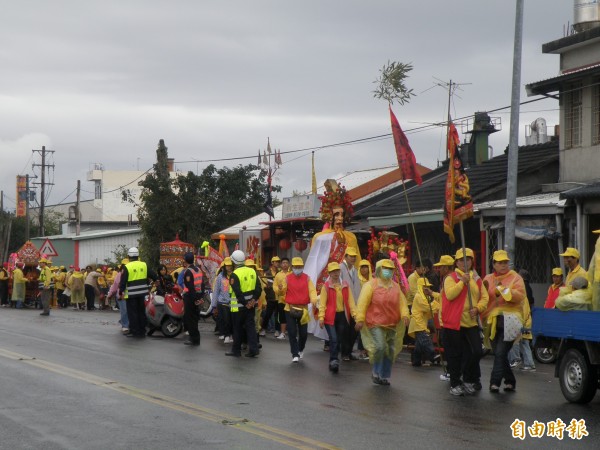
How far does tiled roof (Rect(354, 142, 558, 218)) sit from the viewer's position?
2686 cm

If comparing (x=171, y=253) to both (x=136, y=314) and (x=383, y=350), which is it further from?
(x=383, y=350)

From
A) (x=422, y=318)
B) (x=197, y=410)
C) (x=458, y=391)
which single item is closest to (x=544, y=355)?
(x=422, y=318)

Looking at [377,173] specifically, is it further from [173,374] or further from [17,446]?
[17,446]

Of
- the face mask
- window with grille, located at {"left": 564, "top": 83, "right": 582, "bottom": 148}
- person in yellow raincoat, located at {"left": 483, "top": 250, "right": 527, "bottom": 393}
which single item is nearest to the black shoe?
the face mask

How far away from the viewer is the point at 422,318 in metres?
17.2

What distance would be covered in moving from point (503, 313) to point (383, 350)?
5.84ft

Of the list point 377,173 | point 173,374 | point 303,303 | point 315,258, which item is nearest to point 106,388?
point 173,374

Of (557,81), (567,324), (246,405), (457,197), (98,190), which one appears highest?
(98,190)

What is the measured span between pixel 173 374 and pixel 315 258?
6991 mm

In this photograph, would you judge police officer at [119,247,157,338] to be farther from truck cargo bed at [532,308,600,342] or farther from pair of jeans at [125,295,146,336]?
truck cargo bed at [532,308,600,342]

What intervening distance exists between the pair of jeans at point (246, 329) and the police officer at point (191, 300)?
2.82 metres

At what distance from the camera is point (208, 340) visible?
22.7 metres

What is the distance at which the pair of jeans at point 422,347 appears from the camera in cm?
1739

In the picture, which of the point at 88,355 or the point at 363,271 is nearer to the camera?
the point at 88,355
